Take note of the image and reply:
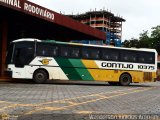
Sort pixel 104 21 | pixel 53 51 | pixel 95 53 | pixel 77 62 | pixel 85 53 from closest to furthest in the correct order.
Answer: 1. pixel 53 51
2. pixel 77 62
3. pixel 85 53
4. pixel 95 53
5. pixel 104 21

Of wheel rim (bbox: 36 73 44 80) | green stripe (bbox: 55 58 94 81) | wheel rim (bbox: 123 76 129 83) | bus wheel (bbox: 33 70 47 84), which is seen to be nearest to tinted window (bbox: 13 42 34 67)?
bus wheel (bbox: 33 70 47 84)

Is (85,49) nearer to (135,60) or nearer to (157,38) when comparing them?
(135,60)

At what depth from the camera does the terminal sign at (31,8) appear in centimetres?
2650

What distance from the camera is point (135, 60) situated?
29781 mm

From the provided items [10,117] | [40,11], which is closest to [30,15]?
[40,11]

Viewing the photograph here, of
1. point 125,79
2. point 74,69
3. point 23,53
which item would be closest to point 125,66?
point 125,79

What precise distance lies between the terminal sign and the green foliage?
75621 mm

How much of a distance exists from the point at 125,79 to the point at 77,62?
3.86 metres

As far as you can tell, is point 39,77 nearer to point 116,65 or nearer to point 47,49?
point 47,49

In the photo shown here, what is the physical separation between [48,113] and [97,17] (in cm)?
13805

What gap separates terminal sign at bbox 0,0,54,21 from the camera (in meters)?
26.5

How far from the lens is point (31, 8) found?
28.9 m

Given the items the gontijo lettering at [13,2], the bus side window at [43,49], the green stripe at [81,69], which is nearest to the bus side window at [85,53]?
the green stripe at [81,69]

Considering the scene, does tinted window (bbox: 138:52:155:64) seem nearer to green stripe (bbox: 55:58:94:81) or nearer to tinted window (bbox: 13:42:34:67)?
green stripe (bbox: 55:58:94:81)
